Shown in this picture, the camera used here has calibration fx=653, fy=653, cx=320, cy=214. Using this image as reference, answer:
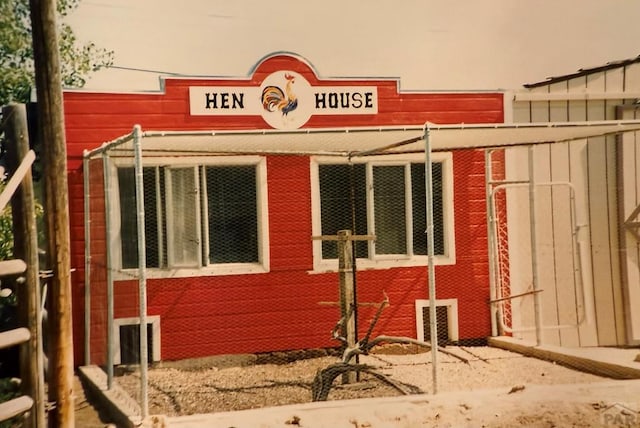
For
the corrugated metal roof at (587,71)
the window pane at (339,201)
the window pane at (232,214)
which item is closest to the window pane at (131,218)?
the window pane at (232,214)

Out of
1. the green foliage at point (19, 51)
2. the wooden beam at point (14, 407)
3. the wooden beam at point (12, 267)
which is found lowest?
A: the wooden beam at point (14, 407)

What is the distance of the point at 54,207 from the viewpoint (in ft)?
15.2

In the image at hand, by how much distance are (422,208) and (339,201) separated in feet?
3.49

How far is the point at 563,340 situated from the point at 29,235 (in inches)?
250

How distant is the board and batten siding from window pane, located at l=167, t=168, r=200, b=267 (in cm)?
383

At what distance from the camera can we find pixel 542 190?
26.6ft

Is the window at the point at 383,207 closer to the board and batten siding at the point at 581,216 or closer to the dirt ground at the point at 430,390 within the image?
the board and batten siding at the point at 581,216

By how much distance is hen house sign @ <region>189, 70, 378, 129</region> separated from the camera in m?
7.40

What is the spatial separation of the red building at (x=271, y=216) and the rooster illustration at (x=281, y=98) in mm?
13

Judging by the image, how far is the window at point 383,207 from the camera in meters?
7.86

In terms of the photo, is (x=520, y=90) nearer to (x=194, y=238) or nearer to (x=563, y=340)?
(x=563, y=340)

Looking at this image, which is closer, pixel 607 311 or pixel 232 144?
pixel 232 144

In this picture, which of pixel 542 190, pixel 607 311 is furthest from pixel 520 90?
pixel 607 311

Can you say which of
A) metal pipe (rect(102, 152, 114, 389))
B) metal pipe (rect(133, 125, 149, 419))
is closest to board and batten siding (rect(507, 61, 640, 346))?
metal pipe (rect(102, 152, 114, 389))
